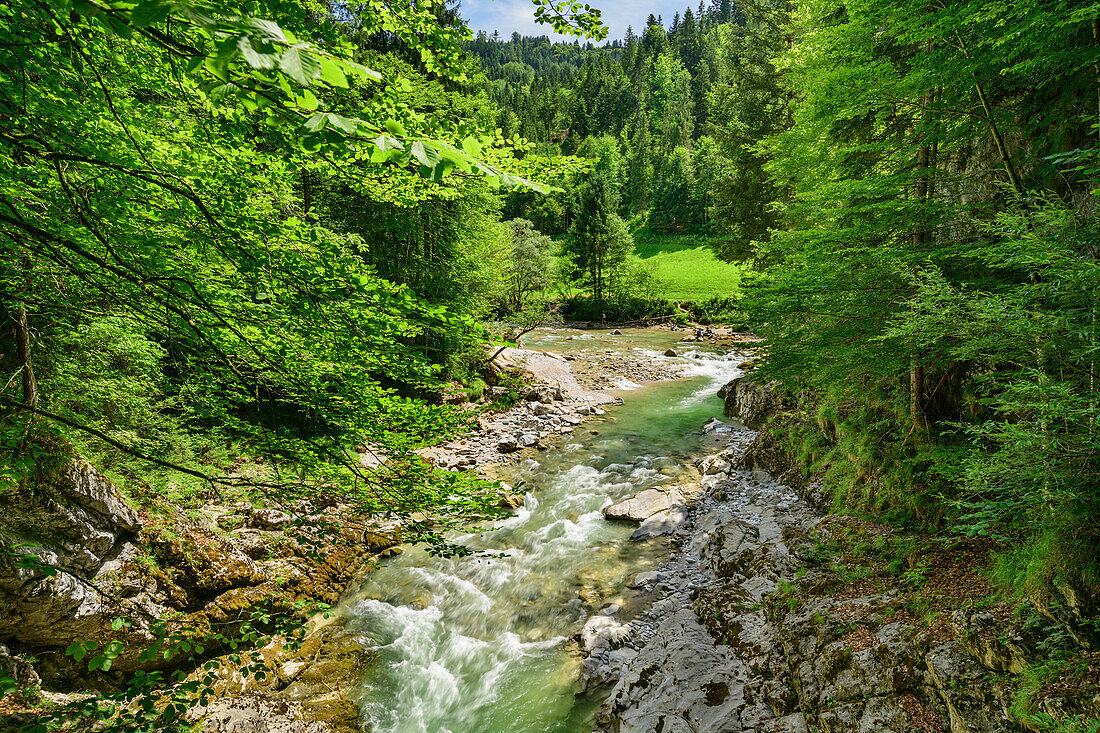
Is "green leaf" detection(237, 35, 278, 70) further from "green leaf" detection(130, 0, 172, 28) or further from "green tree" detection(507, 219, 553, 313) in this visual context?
"green tree" detection(507, 219, 553, 313)

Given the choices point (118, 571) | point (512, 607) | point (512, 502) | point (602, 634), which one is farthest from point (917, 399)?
point (118, 571)

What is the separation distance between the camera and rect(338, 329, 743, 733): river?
6.41 metres

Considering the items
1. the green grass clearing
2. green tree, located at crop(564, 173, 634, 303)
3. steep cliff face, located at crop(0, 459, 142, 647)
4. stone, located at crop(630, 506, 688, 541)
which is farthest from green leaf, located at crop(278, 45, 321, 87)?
green tree, located at crop(564, 173, 634, 303)

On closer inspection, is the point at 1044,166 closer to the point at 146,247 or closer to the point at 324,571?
the point at 146,247

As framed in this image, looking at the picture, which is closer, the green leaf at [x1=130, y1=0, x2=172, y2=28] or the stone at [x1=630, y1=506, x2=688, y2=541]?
the green leaf at [x1=130, y1=0, x2=172, y2=28]

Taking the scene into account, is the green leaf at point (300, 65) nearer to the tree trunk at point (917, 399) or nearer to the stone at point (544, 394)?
the tree trunk at point (917, 399)

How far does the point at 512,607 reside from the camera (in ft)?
27.0

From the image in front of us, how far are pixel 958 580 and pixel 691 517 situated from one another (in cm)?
537

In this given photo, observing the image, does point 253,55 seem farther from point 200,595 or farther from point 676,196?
point 676,196

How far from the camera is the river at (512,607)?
21.0 ft

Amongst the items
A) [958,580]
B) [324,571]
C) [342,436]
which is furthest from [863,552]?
[324,571]

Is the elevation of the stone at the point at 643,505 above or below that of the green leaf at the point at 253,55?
below

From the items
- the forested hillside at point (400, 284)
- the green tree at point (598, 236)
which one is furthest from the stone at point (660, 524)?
the green tree at point (598, 236)

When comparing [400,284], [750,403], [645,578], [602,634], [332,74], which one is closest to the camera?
[332,74]
